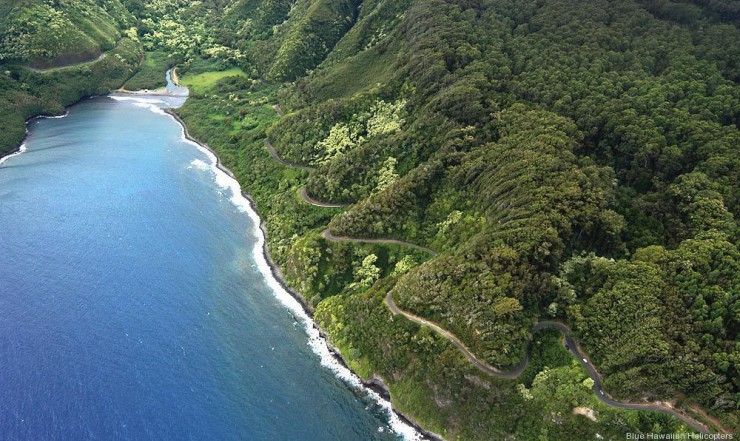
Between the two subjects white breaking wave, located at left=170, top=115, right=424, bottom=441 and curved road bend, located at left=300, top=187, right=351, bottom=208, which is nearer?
white breaking wave, located at left=170, top=115, right=424, bottom=441

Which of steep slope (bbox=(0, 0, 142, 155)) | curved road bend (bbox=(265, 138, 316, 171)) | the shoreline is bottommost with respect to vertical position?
the shoreline

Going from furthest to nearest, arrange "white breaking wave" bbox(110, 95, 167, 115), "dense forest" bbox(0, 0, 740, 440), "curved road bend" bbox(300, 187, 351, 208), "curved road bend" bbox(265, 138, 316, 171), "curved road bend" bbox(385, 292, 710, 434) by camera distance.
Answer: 1. "white breaking wave" bbox(110, 95, 167, 115)
2. "curved road bend" bbox(265, 138, 316, 171)
3. "curved road bend" bbox(300, 187, 351, 208)
4. "dense forest" bbox(0, 0, 740, 440)
5. "curved road bend" bbox(385, 292, 710, 434)

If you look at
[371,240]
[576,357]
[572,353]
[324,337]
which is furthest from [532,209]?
[324,337]

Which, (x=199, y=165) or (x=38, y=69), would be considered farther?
(x=38, y=69)

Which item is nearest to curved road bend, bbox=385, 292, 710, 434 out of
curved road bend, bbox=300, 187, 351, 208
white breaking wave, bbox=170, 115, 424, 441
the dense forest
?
the dense forest

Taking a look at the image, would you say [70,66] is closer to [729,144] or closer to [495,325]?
[495,325]

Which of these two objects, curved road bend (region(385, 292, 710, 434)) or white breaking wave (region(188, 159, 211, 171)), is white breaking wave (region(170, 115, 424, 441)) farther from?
curved road bend (region(385, 292, 710, 434))

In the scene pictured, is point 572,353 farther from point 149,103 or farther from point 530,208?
point 149,103
